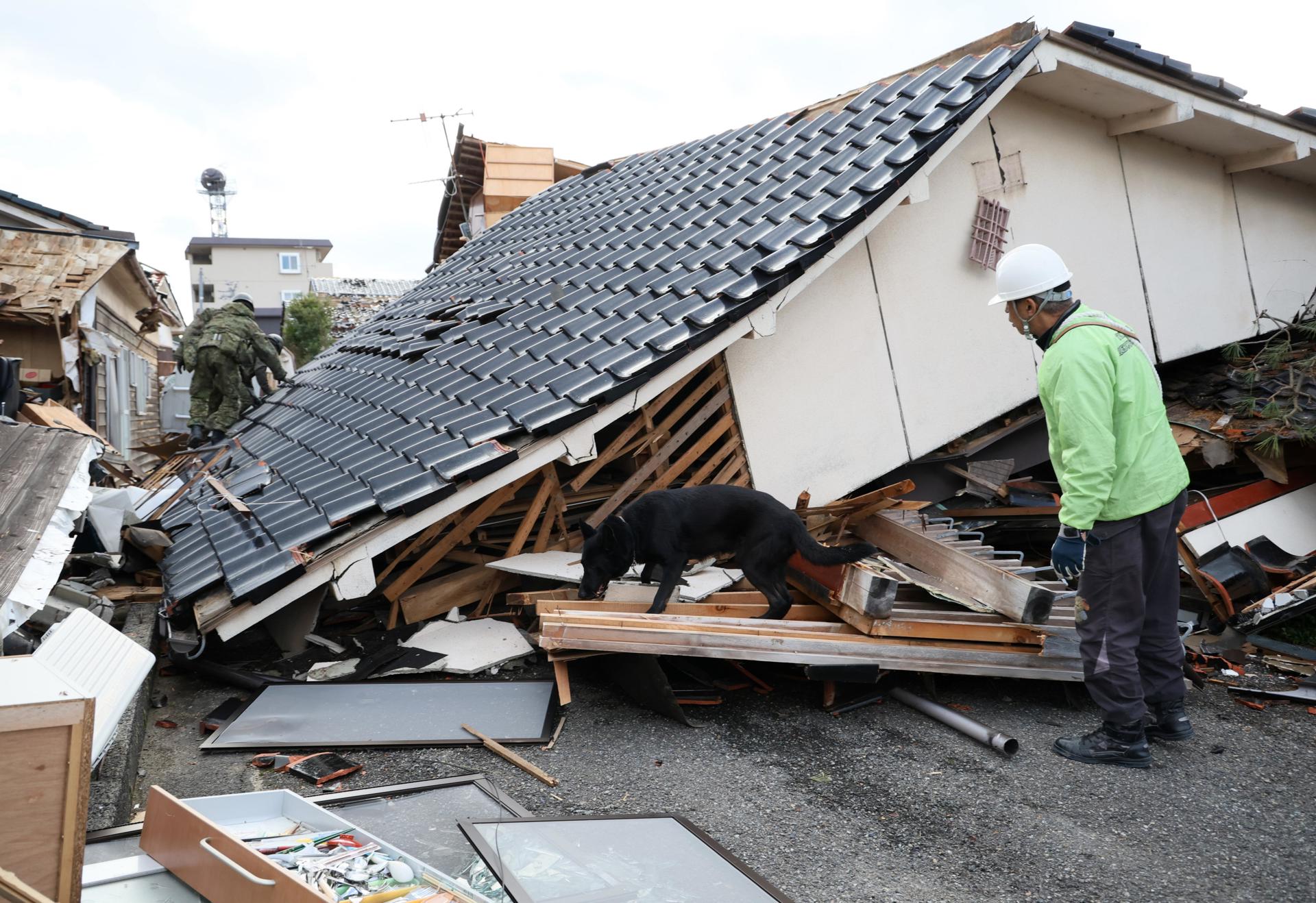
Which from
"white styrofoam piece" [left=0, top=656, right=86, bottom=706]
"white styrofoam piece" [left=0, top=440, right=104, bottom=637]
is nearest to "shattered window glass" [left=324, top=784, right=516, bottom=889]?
"white styrofoam piece" [left=0, top=656, right=86, bottom=706]

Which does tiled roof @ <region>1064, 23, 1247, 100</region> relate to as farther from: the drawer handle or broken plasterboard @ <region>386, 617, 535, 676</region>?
the drawer handle

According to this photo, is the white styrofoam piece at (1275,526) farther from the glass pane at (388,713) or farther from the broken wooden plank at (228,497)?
the broken wooden plank at (228,497)

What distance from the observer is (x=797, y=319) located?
258 inches

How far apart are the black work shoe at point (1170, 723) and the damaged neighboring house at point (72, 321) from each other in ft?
29.6

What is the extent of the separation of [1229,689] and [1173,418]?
317 centimetres

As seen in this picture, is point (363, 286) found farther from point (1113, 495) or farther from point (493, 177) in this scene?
point (1113, 495)

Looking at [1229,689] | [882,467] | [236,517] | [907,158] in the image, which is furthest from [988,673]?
[236,517]

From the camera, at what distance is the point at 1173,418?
7621 mm

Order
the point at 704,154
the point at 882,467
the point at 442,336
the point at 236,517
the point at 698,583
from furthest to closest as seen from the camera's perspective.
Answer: the point at 704,154, the point at 442,336, the point at 882,467, the point at 236,517, the point at 698,583

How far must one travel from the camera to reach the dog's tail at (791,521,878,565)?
4.94 meters

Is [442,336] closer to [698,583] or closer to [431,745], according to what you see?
[698,583]

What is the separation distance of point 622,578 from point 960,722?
2389mm

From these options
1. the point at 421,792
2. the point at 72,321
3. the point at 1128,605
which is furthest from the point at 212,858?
the point at 72,321

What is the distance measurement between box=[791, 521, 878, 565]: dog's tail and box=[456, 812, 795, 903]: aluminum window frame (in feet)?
6.72
